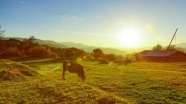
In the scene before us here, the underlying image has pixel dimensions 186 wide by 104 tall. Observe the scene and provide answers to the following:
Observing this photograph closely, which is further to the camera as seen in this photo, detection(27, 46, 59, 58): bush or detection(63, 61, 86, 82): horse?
detection(27, 46, 59, 58): bush

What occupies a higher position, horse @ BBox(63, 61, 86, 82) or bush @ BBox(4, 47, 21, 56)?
bush @ BBox(4, 47, 21, 56)

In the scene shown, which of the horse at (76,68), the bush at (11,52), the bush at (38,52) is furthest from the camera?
the bush at (38,52)

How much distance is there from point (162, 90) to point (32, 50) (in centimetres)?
4846

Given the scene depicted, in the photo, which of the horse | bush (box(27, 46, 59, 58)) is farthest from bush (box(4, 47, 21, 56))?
the horse

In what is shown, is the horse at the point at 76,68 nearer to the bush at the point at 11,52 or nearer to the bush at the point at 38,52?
the bush at the point at 11,52

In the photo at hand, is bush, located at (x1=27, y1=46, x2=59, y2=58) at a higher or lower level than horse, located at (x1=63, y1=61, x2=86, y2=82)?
higher

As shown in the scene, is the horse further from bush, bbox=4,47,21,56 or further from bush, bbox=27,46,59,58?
bush, bbox=27,46,59,58

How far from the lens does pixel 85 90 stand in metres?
17.1

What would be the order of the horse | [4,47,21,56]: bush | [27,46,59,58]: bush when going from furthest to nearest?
1. [27,46,59,58]: bush
2. [4,47,21,56]: bush
3. the horse

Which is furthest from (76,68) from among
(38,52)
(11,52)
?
(38,52)

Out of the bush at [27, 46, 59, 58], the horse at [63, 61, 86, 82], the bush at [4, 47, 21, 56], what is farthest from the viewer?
the bush at [27, 46, 59, 58]

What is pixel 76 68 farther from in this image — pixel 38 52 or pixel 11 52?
pixel 38 52

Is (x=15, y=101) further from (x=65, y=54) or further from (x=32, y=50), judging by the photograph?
(x=65, y=54)

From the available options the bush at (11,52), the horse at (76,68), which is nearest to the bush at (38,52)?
the bush at (11,52)
